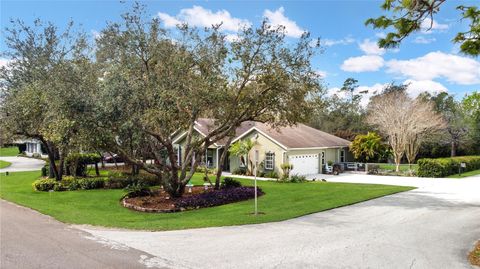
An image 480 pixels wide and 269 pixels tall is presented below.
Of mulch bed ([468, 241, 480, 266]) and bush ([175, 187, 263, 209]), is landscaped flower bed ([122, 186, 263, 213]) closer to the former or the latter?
bush ([175, 187, 263, 209])

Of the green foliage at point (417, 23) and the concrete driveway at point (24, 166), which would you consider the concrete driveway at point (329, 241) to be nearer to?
the green foliage at point (417, 23)

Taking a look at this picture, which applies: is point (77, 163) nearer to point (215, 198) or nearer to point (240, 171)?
point (240, 171)

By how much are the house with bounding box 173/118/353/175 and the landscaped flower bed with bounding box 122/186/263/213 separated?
388 inches

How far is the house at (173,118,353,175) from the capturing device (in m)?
27.8

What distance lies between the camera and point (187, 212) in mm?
13742

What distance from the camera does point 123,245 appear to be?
344 inches

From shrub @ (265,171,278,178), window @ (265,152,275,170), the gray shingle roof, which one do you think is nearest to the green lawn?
shrub @ (265,171,278,178)

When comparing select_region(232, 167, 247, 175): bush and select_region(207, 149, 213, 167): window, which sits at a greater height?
select_region(207, 149, 213, 167): window

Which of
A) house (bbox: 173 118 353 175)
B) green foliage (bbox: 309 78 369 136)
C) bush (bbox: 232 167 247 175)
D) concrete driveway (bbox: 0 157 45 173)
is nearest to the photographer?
house (bbox: 173 118 353 175)

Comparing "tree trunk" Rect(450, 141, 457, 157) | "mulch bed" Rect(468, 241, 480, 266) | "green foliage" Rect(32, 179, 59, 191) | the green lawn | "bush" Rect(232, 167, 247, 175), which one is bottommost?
"mulch bed" Rect(468, 241, 480, 266)

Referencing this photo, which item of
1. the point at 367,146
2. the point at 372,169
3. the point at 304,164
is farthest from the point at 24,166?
the point at 367,146

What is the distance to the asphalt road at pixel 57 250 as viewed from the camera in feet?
24.0

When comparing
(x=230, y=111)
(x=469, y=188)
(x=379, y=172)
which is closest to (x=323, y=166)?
(x=379, y=172)

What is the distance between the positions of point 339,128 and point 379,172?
1813 centimetres
